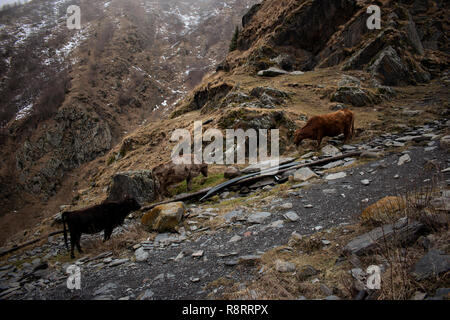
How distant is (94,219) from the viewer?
5.60 metres

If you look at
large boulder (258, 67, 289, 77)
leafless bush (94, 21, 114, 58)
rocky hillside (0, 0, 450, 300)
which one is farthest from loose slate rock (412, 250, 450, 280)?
leafless bush (94, 21, 114, 58)

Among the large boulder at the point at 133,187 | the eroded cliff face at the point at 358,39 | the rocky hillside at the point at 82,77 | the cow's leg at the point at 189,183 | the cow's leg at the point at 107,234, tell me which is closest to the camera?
the cow's leg at the point at 107,234

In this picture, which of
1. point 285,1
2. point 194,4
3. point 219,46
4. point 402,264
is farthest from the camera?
point 194,4

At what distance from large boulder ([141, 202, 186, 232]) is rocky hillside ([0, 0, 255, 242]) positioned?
37416mm

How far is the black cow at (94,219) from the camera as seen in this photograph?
17.7 ft

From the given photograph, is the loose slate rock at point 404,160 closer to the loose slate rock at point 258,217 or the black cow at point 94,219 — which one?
the loose slate rock at point 258,217

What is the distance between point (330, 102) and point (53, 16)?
117841 mm

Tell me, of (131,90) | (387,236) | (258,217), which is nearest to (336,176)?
(258,217)

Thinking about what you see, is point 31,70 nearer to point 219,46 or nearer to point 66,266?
point 219,46

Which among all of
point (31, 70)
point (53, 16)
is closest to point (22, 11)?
point (53, 16)

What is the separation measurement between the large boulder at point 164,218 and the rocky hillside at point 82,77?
37416mm

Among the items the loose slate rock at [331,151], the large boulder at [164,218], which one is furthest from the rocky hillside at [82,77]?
the loose slate rock at [331,151]

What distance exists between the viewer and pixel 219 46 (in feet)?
261

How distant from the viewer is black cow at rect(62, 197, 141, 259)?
5406 millimetres
